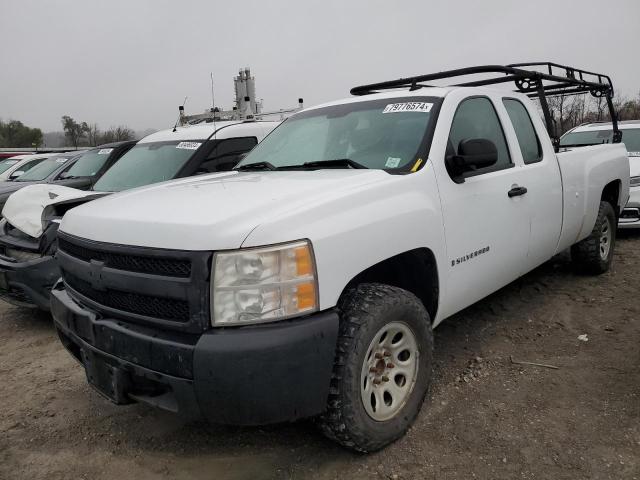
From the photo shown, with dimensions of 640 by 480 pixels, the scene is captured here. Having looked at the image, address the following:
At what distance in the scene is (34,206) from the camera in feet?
15.1

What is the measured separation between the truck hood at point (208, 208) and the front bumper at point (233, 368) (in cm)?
38

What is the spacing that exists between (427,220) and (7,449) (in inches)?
99.8

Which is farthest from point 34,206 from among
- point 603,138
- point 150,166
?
point 603,138

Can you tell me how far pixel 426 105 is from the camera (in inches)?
126

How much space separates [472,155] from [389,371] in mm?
1285

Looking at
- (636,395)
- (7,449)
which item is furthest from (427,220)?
(7,449)

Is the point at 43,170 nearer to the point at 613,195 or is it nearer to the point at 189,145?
the point at 189,145

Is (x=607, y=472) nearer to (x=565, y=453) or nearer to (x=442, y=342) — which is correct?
(x=565, y=453)

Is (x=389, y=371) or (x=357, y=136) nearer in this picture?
(x=389, y=371)

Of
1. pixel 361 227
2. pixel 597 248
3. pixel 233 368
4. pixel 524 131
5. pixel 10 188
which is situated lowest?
pixel 597 248

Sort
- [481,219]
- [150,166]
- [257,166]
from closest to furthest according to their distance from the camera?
[481,219], [257,166], [150,166]

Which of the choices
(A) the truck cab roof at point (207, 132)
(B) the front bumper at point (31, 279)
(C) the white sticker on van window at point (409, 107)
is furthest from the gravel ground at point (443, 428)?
(A) the truck cab roof at point (207, 132)

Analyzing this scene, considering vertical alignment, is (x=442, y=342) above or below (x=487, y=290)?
below

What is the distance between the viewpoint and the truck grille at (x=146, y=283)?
203 cm
